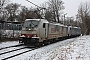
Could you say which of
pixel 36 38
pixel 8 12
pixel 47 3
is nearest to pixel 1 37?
pixel 36 38

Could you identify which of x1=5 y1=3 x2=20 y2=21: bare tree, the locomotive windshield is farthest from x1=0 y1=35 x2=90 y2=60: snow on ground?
x1=5 y1=3 x2=20 y2=21: bare tree

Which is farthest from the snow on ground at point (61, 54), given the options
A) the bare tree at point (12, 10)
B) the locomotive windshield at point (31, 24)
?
the bare tree at point (12, 10)

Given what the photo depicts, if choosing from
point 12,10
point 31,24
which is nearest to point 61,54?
point 31,24

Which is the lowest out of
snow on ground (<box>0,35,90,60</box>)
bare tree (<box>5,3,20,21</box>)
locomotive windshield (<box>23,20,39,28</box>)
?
snow on ground (<box>0,35,90,60</box>)

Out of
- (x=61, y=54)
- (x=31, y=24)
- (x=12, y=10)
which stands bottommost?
(x=61, y=54)

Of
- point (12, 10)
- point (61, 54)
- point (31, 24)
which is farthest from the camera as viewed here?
point (12, 10)

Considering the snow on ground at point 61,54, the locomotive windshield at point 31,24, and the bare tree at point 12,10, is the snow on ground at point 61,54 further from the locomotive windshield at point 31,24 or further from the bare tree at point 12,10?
the bare tree at point 12,10

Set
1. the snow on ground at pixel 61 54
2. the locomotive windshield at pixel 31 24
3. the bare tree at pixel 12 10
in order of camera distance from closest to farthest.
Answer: the snow on ground at pixel 61 54 < the locomotive windshield at pixel 31 24 < the bare tree at pixel 12 10

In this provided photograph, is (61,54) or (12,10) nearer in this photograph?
(61,54)

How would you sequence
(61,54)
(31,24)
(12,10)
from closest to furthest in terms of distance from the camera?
(61,54) < (31,24) < (12,10)

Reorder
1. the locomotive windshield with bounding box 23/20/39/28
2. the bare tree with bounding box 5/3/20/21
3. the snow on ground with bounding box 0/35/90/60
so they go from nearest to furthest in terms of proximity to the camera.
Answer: the snow on ground with bounding box 0/35/90/60 → the locomotive windshield with bounding box 23/20/39/28 → the bare tree with bounding box 5/3/20/21

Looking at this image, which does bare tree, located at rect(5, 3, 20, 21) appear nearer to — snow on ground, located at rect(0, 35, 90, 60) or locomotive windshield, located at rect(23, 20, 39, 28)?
locomotive windshield, located at rect(23, 20, 39, 28)

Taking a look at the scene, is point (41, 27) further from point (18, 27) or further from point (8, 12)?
point (8, 12)

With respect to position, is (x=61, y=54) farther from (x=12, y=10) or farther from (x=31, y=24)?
(x=12, y=10)
